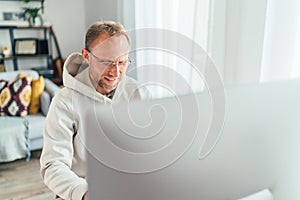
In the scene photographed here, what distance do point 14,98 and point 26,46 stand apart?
1381 mm

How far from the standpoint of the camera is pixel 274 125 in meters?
0.62

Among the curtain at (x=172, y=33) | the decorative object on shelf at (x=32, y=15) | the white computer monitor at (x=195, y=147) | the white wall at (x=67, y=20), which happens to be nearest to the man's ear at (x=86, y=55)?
the curtain at (x=172, y=33)

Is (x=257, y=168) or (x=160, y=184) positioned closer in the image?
(x=160, y=184)

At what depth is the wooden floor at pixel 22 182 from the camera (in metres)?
2.31

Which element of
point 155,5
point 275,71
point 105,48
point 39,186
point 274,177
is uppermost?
point 155,5

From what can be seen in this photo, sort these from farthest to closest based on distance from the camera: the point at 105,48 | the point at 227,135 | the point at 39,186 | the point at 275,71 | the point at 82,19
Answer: the point at 82,19 → the point at 39,186 → the point at 275,71 → the point at 105,48 → the point at 227,135

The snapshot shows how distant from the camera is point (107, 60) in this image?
99 cm

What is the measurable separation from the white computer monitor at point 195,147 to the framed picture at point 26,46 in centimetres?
386

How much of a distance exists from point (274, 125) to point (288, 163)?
113 millimetres

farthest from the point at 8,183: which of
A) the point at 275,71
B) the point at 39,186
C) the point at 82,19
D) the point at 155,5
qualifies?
the point at 82,19

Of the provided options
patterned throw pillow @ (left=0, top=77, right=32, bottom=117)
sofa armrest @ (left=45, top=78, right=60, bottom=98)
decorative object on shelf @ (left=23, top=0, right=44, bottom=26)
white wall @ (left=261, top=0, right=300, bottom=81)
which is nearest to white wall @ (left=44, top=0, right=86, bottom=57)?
decorative object on shelf @ (left=23, top=0, right=44, bottom=26)

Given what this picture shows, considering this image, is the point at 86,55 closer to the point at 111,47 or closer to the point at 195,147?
the point at 111,47

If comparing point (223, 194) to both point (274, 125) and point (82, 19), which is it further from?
point (82, 19)

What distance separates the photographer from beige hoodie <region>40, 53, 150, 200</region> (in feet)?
2.78
